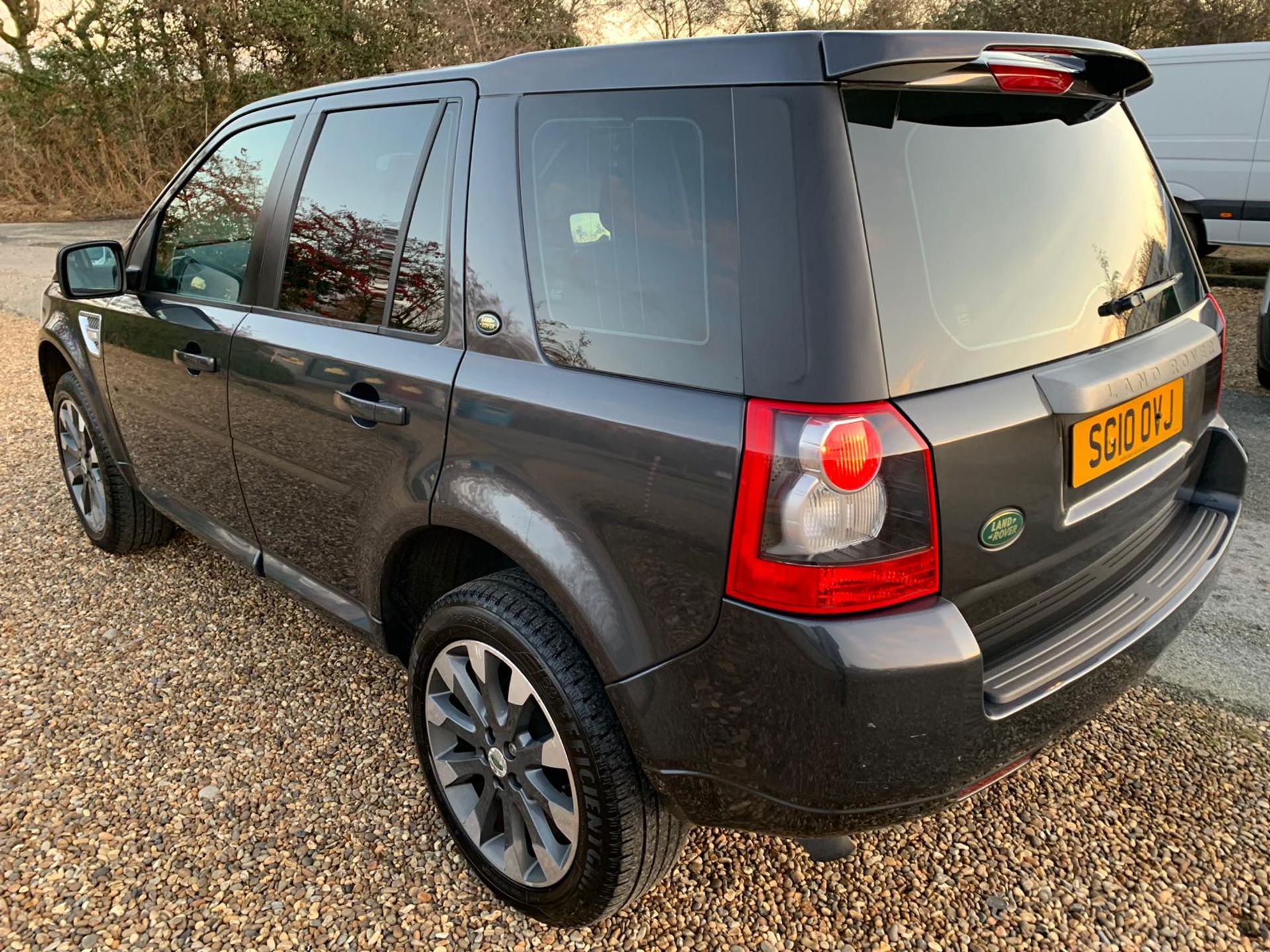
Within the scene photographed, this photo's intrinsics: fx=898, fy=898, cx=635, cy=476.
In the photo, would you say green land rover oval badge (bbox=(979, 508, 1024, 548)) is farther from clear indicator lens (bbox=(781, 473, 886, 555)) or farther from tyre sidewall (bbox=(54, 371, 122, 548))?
tyre sidewall (bbox=(54, 371, 122, 548))

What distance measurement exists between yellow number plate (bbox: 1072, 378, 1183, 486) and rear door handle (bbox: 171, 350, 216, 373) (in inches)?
90.5

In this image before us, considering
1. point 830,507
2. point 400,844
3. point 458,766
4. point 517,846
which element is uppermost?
point 830,507

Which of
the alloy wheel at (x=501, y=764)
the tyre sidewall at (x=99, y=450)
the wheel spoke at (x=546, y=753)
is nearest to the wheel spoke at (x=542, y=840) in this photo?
the alloy wheel at (x=501, y=764)

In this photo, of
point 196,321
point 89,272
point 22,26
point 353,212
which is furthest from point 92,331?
point 22,26

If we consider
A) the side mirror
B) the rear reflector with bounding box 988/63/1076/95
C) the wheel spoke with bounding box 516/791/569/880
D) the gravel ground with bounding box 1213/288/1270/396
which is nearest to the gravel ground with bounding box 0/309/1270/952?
the wheel spoke with bounding box 516/791/569/880

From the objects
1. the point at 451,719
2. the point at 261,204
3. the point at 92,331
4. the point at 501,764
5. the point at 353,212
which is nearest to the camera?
the point at 501,764

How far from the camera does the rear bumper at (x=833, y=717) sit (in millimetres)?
1405

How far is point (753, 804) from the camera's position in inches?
61.1

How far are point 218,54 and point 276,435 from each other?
1899 cm

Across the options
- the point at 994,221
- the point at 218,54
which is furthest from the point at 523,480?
the point at 218,54

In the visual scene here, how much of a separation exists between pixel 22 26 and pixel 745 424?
2230 cm

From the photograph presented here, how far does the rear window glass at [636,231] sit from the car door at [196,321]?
3.74ft

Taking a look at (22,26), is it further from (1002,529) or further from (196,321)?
(1002,529)

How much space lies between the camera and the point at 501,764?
195cm
